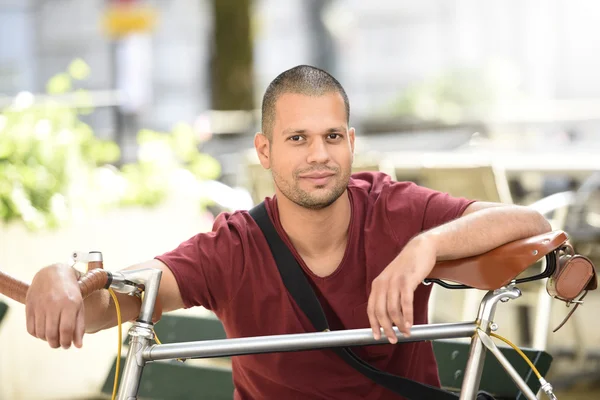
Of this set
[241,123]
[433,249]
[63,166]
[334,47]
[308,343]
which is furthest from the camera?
[334,47]

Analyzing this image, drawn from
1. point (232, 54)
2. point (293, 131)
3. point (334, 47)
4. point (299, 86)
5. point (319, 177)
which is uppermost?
point (334, 47)

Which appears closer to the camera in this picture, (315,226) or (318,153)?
(318,153)

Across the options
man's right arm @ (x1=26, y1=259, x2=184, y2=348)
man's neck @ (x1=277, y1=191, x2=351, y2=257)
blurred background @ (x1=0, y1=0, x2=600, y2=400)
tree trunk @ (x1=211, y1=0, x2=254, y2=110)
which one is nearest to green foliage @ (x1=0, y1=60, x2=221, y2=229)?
blurred background @ (x1=0, y1=0, x2=600, y2=400)

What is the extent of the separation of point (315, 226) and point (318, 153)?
225mm

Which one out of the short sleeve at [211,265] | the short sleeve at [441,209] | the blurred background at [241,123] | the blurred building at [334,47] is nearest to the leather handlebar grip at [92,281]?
the short sleeve at [211,265]

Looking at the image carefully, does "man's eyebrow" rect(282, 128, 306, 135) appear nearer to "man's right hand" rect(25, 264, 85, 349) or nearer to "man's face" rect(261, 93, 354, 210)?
"man's face" rect(261, 93, 354, 210)

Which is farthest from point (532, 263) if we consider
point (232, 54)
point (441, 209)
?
point (232, 54)

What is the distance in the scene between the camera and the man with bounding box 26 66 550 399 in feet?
7.20

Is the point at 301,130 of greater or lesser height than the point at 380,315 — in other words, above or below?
above

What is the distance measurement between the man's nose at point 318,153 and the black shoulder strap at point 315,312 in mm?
233

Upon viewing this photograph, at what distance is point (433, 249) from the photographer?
197cm

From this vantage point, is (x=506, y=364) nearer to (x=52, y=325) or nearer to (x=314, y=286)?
(x=314, y=286)

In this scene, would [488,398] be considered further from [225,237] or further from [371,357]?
[225,237]

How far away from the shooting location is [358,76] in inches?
543
